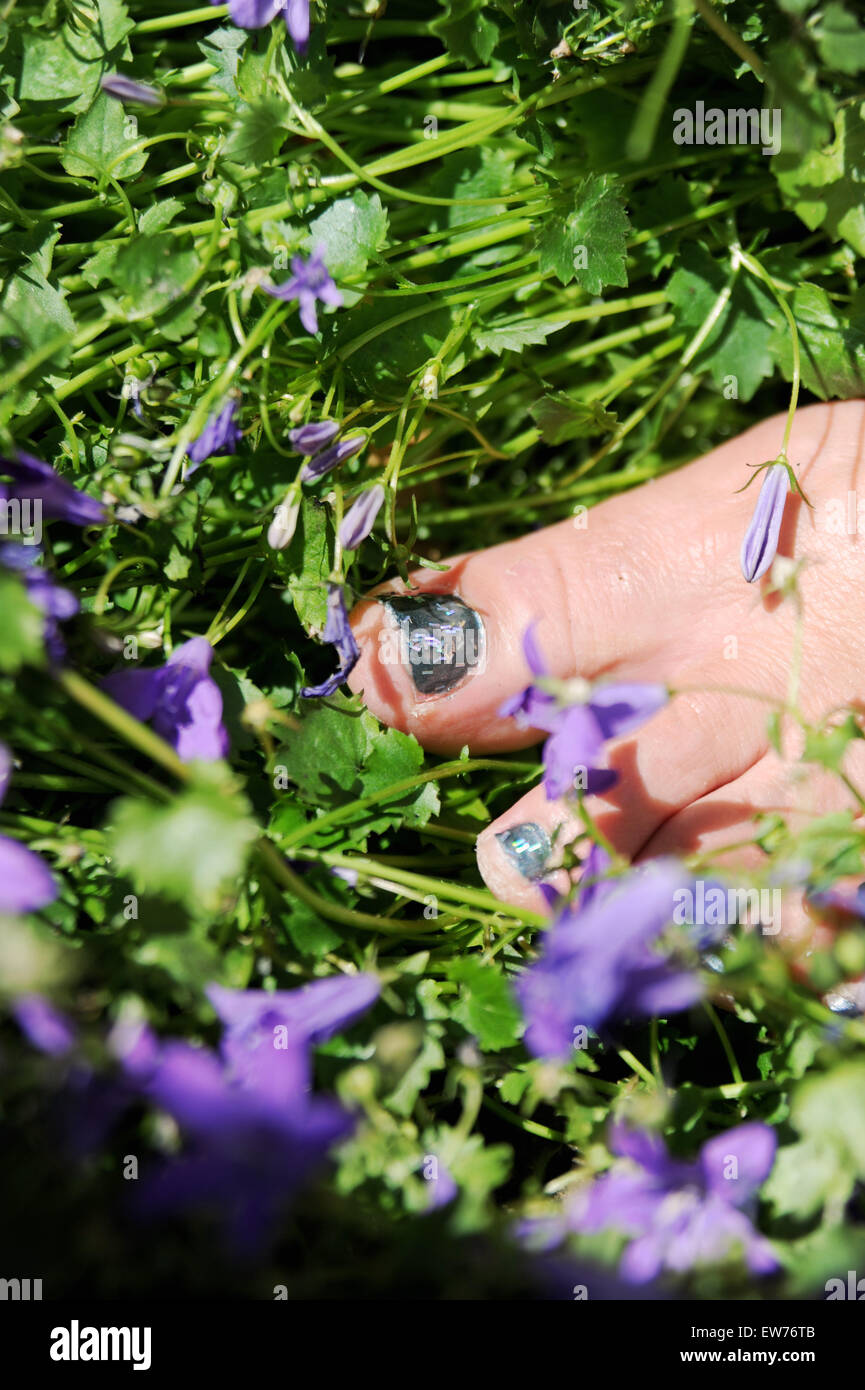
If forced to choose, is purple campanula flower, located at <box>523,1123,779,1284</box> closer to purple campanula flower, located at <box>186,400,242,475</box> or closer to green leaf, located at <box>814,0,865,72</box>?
purple campanula flower, located at <box>186,400,242,475</box>

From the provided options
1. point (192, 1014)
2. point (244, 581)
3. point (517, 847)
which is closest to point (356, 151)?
point (244, 581)

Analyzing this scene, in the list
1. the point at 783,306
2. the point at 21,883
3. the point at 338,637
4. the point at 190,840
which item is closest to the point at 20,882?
the point at 21,883

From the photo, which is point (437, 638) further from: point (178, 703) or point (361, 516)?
point (178, 703)

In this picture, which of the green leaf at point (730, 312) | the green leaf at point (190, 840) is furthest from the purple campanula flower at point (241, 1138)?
the green leaf at point (730, 312)

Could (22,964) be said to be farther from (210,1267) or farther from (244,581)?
(244,581)

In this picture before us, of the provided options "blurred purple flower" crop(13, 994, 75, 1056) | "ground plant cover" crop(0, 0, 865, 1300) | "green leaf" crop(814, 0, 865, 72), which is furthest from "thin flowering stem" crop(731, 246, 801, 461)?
"blurred purple flower" crop(13, 994, 75, 1056)
